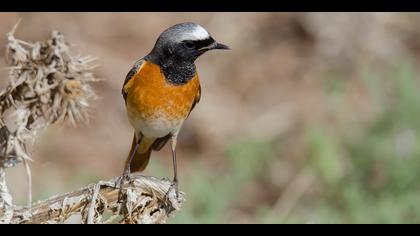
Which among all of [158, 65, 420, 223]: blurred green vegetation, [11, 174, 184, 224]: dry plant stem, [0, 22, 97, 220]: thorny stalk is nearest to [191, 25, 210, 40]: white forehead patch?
[11, 174, 184, 224]: dry plant stem

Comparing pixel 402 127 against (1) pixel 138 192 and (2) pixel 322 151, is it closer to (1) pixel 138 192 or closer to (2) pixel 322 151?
(2) pixel 322 151

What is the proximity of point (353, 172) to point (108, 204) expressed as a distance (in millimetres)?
4443

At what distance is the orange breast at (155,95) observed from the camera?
179 inches

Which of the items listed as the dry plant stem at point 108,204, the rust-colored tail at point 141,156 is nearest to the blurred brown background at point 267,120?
the rust-colored tail at point 141,156

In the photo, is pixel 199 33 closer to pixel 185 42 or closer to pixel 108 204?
pixel 185 42

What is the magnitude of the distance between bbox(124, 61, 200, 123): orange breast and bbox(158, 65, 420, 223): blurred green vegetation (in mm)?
1634

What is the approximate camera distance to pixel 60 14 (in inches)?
390

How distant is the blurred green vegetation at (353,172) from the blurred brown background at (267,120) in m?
0.01

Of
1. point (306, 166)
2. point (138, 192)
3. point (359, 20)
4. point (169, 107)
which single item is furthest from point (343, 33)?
point (138, 192)

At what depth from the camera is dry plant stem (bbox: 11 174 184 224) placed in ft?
9.68

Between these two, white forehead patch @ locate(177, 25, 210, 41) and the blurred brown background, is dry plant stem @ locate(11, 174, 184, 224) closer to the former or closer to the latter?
white forehead patch @ locate(177, 25, 210, 41)

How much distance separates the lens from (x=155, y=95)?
4605 millimetres

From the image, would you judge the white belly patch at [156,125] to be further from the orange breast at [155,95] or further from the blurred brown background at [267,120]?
the blurred brown background at [267,120]

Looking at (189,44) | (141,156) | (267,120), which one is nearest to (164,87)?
(189,44)
